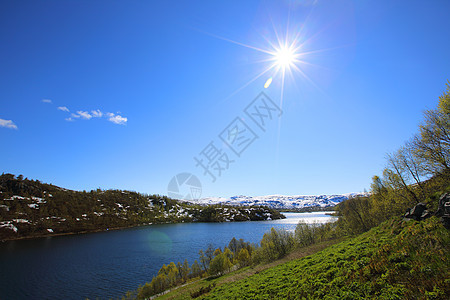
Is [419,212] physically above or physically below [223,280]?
above

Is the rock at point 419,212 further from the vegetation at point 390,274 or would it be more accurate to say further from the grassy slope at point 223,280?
the grassy slope at point 223,280

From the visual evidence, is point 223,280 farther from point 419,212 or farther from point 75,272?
point 75,272

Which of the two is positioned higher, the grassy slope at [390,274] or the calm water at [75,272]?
the grassy slope at [390,274]

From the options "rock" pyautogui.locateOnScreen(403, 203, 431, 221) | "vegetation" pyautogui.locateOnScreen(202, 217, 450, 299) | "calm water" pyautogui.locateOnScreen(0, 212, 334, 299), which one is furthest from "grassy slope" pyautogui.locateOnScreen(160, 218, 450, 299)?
"calm water" pyautogui.locateOnScreen(0, 212, 334, 299)

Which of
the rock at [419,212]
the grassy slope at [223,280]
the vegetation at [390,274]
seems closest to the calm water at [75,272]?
the grassy slope at [223,280]

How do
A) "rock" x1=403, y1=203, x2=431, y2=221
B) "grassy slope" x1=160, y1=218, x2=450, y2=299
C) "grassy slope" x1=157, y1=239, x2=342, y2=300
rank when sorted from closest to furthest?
"grassy slope" x1=160, y1=218, x2=450, y2=299 → "rock" x1=403, y1=203, x2=431, y2=221 → "grassy slope" x1=157, y1=239, x2=342, y2=300

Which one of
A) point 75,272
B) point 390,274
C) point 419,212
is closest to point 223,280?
point 390,274

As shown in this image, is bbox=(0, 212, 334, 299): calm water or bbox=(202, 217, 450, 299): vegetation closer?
bbox=(202, 217, 450, 299): vegetation

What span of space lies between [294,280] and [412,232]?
12.3 meters

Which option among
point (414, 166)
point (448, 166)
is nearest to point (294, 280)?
point (448, 166)

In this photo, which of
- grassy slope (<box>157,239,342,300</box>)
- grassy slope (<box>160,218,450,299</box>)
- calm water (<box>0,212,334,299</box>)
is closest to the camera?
grassy slope (<box>160,218,450,299</box>)

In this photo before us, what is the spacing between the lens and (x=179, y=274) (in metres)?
56.3

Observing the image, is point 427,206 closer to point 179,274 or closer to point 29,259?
point 179,274

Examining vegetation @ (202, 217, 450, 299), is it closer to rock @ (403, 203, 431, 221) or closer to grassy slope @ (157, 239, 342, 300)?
rock @ (403, 203, 431, 221)
